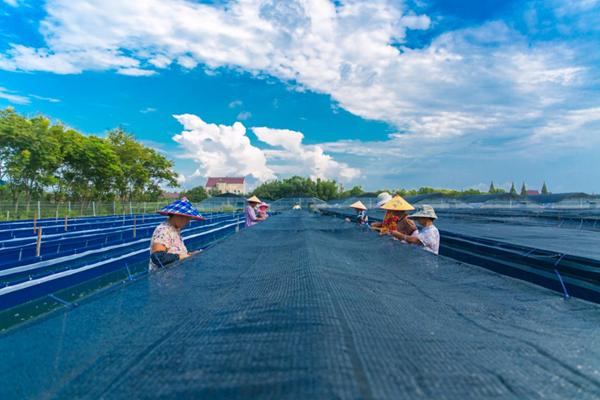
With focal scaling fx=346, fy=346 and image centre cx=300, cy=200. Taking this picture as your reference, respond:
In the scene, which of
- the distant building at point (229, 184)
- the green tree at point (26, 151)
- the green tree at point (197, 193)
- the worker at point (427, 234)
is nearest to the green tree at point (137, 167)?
the green tree at point (26, 151)

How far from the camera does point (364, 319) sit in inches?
44.4

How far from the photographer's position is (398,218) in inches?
198

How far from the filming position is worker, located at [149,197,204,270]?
2867 mm

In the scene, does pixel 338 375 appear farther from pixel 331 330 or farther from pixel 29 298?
pixel 29 298

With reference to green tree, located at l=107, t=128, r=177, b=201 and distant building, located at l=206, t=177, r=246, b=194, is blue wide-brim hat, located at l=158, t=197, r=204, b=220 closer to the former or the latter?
green tree, located at l=107, t=128, r=177, b=201

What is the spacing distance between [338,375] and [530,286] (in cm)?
145

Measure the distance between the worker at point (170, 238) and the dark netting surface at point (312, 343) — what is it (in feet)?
3.47

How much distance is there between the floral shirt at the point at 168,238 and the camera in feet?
9.84

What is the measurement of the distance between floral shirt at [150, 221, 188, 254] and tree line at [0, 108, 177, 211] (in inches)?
600

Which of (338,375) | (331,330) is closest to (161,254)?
(331,330)

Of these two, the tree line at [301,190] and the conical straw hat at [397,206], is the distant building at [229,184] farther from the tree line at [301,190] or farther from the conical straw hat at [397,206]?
the conical straw hat at [397,206]

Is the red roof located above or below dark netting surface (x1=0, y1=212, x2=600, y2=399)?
above

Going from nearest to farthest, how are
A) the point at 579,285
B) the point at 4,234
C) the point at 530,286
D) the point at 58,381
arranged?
1. the point at 58,381
2. the point at 530,286
3. the point at 579,285
4. the point at 4,234

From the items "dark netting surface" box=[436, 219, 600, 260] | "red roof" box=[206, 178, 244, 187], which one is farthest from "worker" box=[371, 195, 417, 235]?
"red roof" box=[206, 178, 244, 187]
